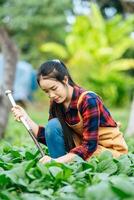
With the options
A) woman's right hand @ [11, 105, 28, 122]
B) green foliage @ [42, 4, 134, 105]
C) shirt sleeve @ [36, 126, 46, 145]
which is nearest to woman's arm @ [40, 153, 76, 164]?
woman's right hand @ [11, 105, 28, 122]

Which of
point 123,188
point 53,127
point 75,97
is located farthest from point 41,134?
point 123,188

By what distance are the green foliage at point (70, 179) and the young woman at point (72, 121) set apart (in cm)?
24

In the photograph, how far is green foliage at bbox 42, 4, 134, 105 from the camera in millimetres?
21453

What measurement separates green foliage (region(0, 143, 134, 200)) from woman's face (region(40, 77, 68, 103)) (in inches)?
16.9

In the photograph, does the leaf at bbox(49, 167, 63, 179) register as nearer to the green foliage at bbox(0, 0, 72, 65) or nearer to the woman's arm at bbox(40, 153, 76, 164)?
the woman's arm at bbox(40, 153, 76, 164)

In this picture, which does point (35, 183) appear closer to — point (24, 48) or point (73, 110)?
→ point (73, 110)

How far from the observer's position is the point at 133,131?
1002 cm

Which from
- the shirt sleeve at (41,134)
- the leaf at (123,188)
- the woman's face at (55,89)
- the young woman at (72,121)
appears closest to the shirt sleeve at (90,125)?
the young woman at (72,121)

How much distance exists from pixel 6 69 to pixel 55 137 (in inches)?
213

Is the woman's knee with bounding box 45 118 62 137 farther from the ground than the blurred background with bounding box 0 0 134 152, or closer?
closer

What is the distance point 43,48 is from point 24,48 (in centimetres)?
230

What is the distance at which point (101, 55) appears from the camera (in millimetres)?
21969

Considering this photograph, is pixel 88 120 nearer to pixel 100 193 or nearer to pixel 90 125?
pixel 90 125

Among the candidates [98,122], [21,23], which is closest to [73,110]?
[98,122]
